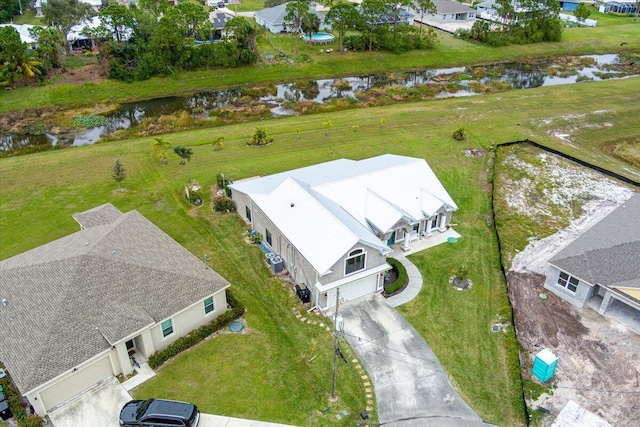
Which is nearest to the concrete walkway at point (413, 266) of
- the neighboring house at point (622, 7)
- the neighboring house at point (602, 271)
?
the neighboring house at point (602, 271)

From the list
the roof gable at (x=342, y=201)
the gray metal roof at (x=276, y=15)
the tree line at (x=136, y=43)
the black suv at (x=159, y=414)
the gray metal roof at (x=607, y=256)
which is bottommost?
the black suv at (x=159, y=414)

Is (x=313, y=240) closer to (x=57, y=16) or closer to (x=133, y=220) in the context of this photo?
(x=133, y=220)

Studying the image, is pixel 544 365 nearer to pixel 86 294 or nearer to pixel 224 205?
pixel 86 294

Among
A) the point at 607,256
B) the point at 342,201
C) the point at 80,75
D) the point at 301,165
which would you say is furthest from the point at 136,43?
the point at 607,256

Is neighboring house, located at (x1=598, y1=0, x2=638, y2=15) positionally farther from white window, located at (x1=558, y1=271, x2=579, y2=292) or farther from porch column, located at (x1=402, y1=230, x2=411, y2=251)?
porch column, located at (x1=402, y1=230, x2=411, y2=251)

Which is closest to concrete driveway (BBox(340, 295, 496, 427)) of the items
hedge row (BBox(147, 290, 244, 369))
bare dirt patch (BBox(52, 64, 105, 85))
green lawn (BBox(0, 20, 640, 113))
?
hedge row (BBox(147, 290, 244, 369))

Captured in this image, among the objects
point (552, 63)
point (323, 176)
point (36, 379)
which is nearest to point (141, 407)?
point (36, 379)

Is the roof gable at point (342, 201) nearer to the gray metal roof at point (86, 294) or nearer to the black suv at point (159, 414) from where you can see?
the gray metal roof at point (86, 294)
